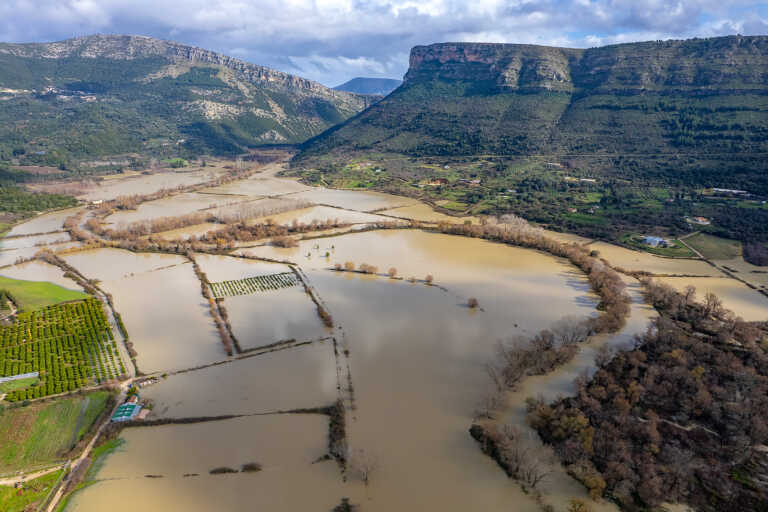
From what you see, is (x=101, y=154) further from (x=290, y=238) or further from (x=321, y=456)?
(x=321, y=456)

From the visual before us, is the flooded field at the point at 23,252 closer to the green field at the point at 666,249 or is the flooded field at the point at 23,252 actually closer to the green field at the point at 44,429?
the green field at the point at 44,429

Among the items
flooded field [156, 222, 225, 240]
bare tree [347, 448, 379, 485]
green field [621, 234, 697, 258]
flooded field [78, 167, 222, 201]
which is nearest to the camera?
bare tree [347, 448, 379, 485]

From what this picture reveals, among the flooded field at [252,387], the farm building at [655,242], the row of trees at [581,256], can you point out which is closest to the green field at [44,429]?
the flooded field at [252,387]

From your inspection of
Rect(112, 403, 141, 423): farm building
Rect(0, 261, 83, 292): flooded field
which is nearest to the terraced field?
Rect(0, 261, 83, 292): flooded field

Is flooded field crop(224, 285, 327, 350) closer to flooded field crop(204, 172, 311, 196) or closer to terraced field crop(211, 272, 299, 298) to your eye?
terraced field crop(211, 272, 299, 298)

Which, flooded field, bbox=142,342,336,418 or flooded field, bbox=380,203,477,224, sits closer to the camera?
flooded field, bbox=142,342,336,418

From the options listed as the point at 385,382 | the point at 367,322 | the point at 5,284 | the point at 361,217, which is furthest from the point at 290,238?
the point at 385,382
